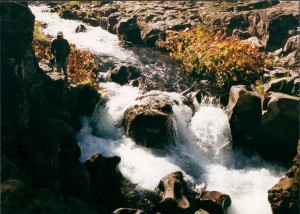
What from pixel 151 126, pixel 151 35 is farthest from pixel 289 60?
pixel 151 126

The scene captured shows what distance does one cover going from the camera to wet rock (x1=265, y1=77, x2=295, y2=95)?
70.8 feet

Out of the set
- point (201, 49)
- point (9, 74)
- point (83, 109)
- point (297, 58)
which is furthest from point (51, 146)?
point (297, 58)

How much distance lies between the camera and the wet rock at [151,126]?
Answer: 1942 cm

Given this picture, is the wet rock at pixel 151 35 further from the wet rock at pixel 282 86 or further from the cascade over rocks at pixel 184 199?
the cascade over rocks at pixel 184 199

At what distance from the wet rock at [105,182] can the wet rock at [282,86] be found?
1063 cm

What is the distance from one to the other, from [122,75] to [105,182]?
11.4 meters

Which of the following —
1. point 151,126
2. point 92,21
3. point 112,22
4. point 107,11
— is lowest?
point 151,126

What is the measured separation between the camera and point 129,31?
35.3 metres

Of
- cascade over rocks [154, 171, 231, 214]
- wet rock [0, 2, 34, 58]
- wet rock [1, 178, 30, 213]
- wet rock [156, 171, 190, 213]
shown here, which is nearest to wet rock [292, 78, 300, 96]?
cascade over rocks [154, 171, 231, 214]

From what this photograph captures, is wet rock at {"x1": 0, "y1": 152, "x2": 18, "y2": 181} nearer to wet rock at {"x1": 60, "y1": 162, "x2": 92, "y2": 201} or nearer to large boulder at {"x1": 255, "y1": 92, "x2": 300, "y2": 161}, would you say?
wet rock at {"x1": 60, "y1": 162, "x2": 92, "y2": 201}

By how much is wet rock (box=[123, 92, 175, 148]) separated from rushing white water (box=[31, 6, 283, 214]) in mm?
483

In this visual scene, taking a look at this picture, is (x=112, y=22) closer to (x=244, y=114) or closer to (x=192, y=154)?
(x=244, y=114)

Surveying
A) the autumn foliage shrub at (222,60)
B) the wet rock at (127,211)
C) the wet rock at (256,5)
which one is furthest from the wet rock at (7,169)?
the wet rock at (256,5)

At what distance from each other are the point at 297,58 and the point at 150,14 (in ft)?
61.5
